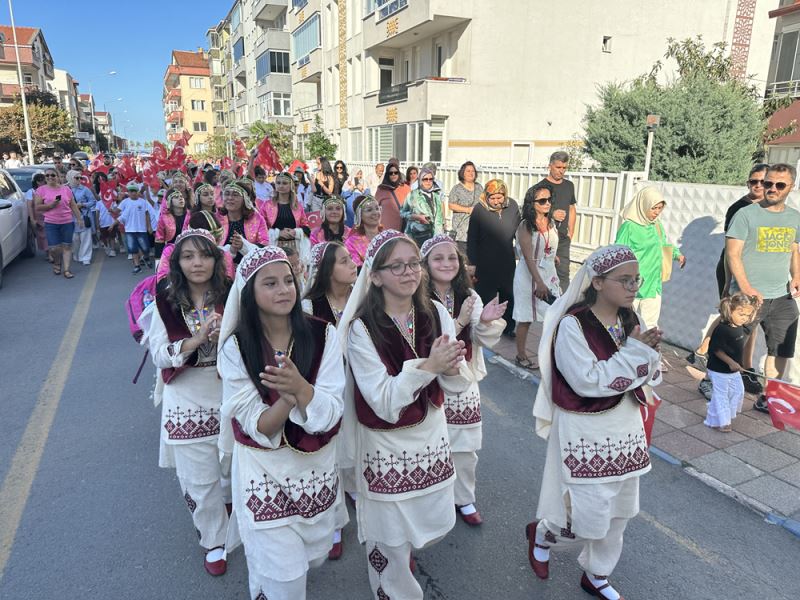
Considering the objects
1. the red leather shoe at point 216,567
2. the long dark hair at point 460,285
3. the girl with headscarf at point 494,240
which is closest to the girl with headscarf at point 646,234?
the girl with headscarf at point 494,240

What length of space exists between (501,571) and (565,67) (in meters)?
21.5

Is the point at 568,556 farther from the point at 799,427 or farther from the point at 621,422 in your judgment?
the point at 799,427

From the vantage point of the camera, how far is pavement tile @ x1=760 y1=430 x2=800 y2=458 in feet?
13.9

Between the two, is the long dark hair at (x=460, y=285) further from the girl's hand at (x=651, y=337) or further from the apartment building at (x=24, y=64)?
the apartment building at (x=24, y=64)

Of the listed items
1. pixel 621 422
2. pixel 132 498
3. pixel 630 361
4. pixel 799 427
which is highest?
pixel 630 361

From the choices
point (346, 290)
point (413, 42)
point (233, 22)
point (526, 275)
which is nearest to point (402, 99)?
point (413, 42)

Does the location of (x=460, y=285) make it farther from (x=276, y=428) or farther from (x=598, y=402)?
(x=276, y=428)

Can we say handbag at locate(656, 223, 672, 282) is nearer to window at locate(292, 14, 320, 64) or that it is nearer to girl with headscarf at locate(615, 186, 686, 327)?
girl with headscarf at locate(615, 186, 686, 327)

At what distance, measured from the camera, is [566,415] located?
8.83 feet

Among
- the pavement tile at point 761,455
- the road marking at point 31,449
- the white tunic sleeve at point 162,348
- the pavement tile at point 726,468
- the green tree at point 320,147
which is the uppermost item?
the green tree at point 320,147

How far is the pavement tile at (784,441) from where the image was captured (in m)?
4.23

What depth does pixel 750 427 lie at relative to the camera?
4.60 meters

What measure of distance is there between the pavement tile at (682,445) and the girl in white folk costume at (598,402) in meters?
1.80

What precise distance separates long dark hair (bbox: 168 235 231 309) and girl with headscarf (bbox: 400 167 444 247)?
5.53 meters
